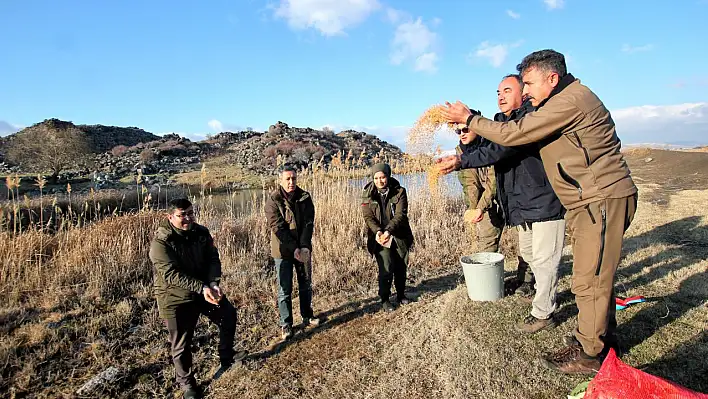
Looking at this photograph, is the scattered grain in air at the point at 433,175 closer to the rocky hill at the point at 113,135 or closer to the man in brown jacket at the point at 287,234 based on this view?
the man in brown jacket at the point at 287,234

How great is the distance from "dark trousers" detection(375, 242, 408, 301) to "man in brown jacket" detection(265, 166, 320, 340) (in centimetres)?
83

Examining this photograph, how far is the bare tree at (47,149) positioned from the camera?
19219mm

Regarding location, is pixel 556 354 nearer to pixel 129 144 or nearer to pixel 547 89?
pixel 547 89

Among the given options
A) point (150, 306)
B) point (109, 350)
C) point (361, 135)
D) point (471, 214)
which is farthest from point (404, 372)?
point (361, 135)

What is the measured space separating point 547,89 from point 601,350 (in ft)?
5.73

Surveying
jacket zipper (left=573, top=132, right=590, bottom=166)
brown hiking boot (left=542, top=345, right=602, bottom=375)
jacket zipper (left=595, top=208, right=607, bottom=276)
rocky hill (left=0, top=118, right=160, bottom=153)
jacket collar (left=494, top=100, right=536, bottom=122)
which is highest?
rocky hill (left=0, top=118, right=160, bottom=153)

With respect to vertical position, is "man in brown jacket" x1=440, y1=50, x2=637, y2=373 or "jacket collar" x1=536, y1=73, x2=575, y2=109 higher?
"jacket collar" x1=536, y1=73, x2=575, y2=109

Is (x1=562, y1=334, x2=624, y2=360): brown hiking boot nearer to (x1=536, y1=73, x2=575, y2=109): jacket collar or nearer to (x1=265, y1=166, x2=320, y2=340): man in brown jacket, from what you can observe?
(x1=536, y1=73, x2=575, y2=109): jacket collar

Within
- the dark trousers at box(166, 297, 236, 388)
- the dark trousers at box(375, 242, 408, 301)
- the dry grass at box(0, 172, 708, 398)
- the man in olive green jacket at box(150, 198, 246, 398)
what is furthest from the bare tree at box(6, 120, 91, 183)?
the dark trousers at box(375, 242, 408, 301)

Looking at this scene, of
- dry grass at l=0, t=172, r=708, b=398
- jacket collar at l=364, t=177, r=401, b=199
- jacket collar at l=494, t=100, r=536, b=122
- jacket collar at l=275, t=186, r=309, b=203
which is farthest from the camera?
jacket collar at l=364, t=177, r=401, b=199

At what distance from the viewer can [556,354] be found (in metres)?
2.65

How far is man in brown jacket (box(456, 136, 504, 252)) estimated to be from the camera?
14.2 feet

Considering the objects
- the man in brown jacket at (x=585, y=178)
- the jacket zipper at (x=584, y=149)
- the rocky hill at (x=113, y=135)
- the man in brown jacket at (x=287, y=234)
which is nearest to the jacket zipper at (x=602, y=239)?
the man in brown jacket at (x=585, y=178)

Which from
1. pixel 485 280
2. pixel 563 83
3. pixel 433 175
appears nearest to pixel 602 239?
pixel 563 83
